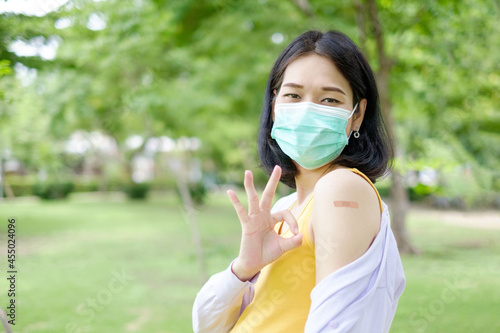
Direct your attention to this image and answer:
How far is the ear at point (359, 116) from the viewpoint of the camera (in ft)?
4.05

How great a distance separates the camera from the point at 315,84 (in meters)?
1.15

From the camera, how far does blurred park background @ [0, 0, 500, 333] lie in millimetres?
A: 4785

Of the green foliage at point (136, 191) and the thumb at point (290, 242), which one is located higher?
the thumb at point (290, 242)

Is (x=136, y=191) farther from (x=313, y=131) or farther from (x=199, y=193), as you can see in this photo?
(x=313, y=131)

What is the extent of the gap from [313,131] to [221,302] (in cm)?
51

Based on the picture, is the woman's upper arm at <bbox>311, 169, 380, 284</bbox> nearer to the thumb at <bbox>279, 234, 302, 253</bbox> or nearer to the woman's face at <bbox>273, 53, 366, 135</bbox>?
the thumb at <bbox>279, 234, 302, 253</bbox>

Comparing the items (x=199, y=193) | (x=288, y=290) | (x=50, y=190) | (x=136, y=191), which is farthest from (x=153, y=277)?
(x=136, y=191)

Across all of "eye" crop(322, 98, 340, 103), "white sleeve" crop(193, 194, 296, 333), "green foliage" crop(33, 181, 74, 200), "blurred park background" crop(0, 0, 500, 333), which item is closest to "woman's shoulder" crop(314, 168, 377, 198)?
"eye" crop(322, 98, 340, 103)

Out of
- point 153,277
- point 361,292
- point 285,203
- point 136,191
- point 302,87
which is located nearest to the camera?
point 361,292

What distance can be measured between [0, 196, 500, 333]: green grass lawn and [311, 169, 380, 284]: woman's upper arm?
102 inches

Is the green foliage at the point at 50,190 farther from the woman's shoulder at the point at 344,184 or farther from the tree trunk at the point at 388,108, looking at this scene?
the woman's shoulder at the point at 344,184

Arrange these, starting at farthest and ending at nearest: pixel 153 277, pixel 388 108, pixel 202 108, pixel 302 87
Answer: pixel 202 108 < pixel 388 108 < pixel 153 277 < pixel 302 87

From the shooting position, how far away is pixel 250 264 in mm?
1101

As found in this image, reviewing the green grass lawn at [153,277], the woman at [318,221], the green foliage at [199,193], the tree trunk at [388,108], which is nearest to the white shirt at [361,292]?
the woman at [318,221]
